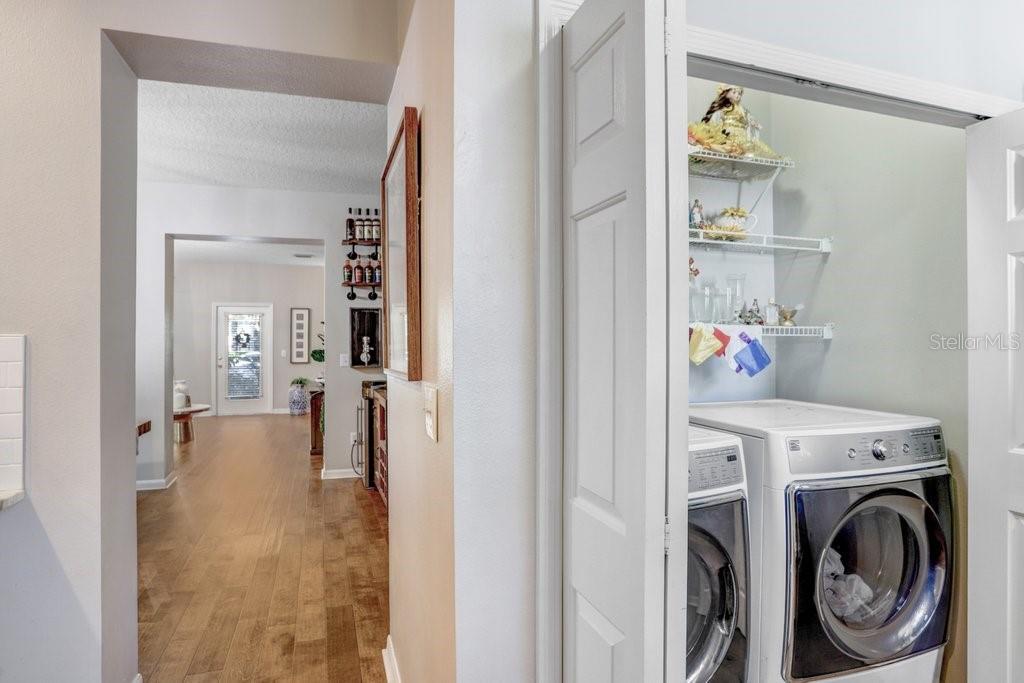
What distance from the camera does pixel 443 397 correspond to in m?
1.30

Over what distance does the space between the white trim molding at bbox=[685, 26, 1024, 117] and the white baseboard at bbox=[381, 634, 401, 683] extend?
7.25 feet

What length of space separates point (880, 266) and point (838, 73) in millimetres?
946

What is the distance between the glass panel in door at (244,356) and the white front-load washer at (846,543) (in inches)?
390

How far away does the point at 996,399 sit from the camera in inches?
64.3

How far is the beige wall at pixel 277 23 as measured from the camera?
73.0 inches

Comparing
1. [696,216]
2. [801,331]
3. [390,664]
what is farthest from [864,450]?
[390,664]

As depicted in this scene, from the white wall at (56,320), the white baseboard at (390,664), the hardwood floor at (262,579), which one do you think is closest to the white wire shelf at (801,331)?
the white baseboard at (390,664)

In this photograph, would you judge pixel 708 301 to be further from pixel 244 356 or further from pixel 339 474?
pixel 244 356

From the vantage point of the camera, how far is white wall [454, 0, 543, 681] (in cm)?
121

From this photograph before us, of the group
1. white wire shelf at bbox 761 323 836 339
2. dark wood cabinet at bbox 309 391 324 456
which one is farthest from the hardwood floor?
white wire shelf at bbox 761 323 836 339

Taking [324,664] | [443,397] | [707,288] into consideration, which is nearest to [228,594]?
[324,664]

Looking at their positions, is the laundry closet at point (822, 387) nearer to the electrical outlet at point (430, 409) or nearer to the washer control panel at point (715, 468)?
the washer control panel at point (715, 468)

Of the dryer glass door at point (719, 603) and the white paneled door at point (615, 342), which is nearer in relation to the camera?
the white paneled door at point (615, 342)

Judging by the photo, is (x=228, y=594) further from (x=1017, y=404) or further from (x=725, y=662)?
(x=1017, y=404)
